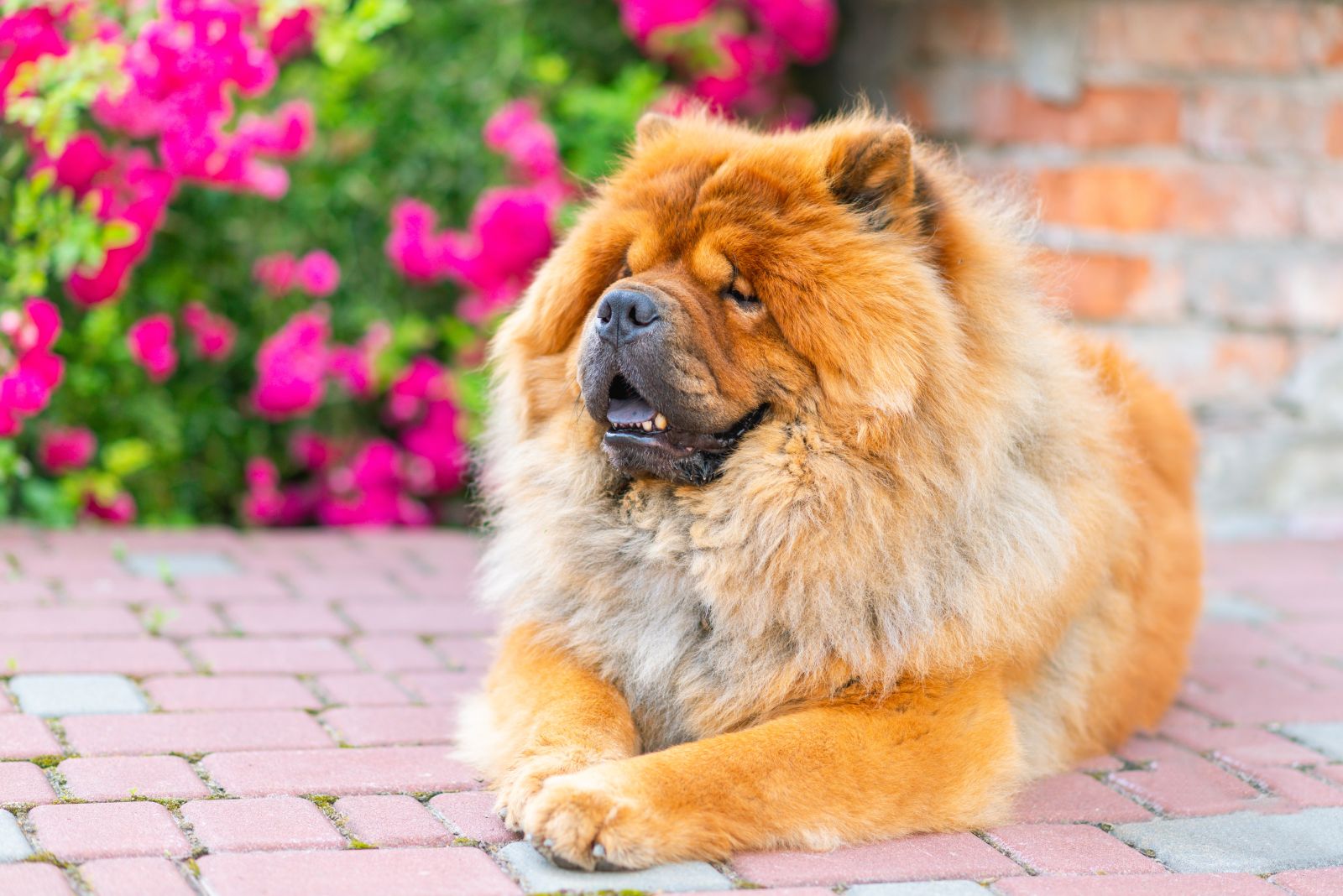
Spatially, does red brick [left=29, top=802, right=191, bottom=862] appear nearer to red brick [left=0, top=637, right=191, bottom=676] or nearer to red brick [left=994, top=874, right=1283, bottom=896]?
red brick [left=0, top=637, right=191, bottom=676]

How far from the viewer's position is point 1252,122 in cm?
500

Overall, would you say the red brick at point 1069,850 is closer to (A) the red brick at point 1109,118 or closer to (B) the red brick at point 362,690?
(B) the red brick at point 362,690

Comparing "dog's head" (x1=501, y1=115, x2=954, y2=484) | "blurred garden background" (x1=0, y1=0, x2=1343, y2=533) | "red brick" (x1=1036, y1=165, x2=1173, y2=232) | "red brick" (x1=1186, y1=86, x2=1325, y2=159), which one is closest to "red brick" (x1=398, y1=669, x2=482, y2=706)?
Answer: "dog's head" (x1=501, y1=115, x2=954, y2=484)

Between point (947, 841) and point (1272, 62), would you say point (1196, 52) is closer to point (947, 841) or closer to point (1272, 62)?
point (1272, 62)

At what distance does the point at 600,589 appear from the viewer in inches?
110

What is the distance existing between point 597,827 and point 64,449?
125 inches

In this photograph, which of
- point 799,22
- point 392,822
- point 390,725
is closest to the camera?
point 392,822

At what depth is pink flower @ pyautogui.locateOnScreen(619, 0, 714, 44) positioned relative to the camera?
16.8 feet

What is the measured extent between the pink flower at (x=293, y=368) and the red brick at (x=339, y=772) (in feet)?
7.49

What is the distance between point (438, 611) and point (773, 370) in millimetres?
1715

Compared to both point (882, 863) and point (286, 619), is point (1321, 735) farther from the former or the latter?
point (286, 619)

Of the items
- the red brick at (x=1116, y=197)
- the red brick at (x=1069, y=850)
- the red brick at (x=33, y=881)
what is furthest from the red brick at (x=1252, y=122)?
the red brick at (x=33, y=881)

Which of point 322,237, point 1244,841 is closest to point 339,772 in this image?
point 1244,841

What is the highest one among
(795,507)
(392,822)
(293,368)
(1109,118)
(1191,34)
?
(1191,34)
